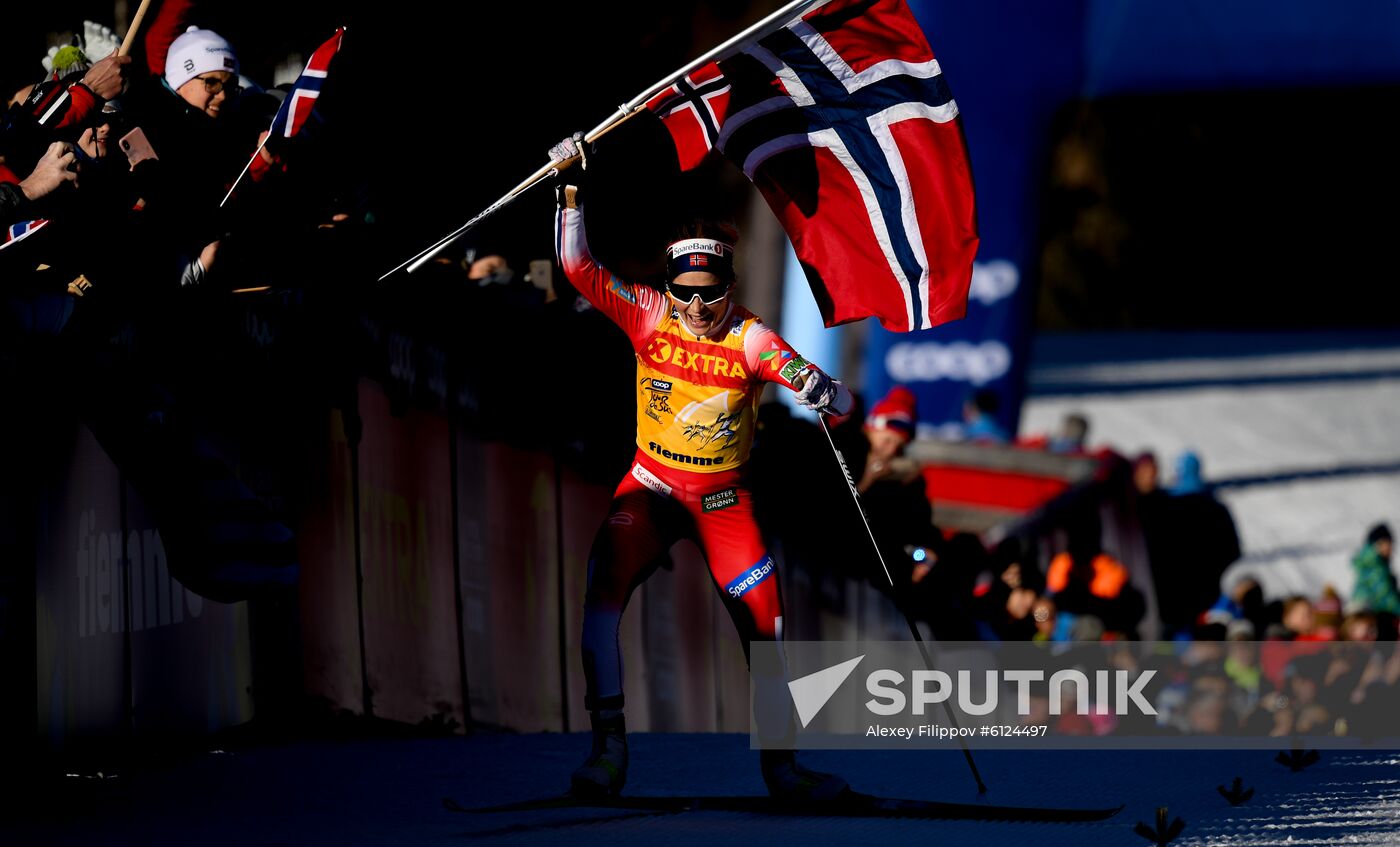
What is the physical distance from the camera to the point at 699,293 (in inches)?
259

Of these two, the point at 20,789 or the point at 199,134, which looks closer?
the point at 20,789

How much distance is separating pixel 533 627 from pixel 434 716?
621 millimetres

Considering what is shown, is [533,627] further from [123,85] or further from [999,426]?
[999,426]

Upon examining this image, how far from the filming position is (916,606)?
30.8 ft

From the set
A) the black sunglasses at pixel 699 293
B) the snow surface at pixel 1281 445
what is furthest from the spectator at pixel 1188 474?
the black sunglasses at pixel 699 293

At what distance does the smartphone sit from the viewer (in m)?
6.69

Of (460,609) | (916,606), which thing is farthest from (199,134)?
(916,606)

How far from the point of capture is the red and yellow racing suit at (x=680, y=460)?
6.60m

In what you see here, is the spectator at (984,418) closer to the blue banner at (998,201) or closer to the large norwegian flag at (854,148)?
the blue banner at (998,201)

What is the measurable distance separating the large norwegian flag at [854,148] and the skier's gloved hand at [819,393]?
0.60m

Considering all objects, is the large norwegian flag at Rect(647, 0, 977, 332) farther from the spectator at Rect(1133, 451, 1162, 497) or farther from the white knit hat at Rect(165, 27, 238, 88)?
the spectator at Rect(1133, 451, 1162, 497)

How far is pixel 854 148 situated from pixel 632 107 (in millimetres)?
874

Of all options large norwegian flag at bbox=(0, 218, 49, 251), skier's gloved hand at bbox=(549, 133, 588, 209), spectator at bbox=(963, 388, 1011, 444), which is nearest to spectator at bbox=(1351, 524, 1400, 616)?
spectator at bbox=(963, 388, 1011, 444)

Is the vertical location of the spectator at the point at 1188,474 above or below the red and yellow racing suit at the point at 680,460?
above
